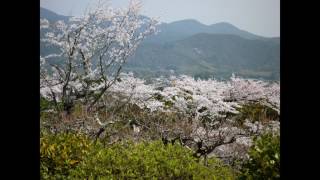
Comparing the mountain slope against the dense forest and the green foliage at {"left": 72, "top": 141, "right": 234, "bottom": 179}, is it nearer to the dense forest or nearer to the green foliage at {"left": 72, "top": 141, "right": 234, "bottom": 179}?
the dense forest

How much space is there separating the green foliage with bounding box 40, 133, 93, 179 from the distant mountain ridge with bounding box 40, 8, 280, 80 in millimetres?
2644

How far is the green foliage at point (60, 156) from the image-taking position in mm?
3066

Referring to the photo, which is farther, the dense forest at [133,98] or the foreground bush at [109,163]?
the dense forest at [133,98]

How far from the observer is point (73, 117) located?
484 centimetres

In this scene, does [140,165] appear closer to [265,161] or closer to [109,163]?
[109,163]

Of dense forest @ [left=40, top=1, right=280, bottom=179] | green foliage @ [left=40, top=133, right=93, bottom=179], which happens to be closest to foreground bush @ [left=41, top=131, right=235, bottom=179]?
green foliage @ [left=40, top=133, right=93, bottom=179]

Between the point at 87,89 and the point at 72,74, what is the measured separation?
11.8 inches

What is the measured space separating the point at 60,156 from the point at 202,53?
3513 mm

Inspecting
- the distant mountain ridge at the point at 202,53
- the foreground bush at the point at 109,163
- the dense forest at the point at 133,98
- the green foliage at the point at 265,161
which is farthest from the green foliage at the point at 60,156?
the distant mountain ridge at the point at 202,53

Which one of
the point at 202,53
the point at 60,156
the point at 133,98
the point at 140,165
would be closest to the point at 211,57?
the point at 202,53

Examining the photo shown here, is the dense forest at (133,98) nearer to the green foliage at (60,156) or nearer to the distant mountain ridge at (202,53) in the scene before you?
the distant mountain ridge at (202,53)

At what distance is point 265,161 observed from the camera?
8.95 ft

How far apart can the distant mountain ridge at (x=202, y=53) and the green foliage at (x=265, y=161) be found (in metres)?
2.93

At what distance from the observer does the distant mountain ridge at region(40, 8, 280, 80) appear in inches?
227
